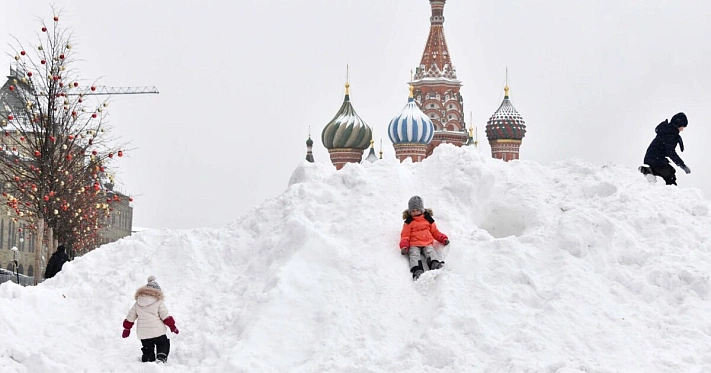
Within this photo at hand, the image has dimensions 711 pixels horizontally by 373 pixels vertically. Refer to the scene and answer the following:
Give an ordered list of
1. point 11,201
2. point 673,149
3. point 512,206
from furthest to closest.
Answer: point 11,201
point 673,149
point 512,206

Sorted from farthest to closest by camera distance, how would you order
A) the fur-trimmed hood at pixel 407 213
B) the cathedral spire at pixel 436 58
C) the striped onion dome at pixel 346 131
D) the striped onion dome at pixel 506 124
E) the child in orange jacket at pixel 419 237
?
the striped onion dome at pixel 506 124, the cathedral spire at pixel 436 58, the striped onion dome at pixel 346 131, the fur-trimmed hood at pixel 407 213, the child in orange jacket at pixel 419 237

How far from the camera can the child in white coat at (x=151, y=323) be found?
32.0 ft

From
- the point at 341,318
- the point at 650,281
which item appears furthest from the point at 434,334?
the point at 650,281

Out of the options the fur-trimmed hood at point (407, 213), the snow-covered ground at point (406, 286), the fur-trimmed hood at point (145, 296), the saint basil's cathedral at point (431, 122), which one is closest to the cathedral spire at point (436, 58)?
the saint basil's cathedral at point (431, 122)

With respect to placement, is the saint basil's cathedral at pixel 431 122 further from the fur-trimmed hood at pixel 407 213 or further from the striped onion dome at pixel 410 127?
the fur-trimmed hood at pixel 407 213

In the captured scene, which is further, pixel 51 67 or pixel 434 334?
pixel 51 67

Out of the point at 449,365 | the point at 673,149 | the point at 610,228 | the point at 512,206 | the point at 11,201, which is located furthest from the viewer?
the point at 11,201

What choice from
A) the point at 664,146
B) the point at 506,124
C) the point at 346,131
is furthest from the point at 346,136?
the point at 664,146

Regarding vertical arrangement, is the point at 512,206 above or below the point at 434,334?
above

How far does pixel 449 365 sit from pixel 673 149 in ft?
22.3

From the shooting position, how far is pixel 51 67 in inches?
784

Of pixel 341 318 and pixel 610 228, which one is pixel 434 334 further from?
pixel 610 228

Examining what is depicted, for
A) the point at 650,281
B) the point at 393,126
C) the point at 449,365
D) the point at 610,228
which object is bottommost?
the point at 449,365

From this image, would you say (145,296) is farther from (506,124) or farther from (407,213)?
(506,124)
